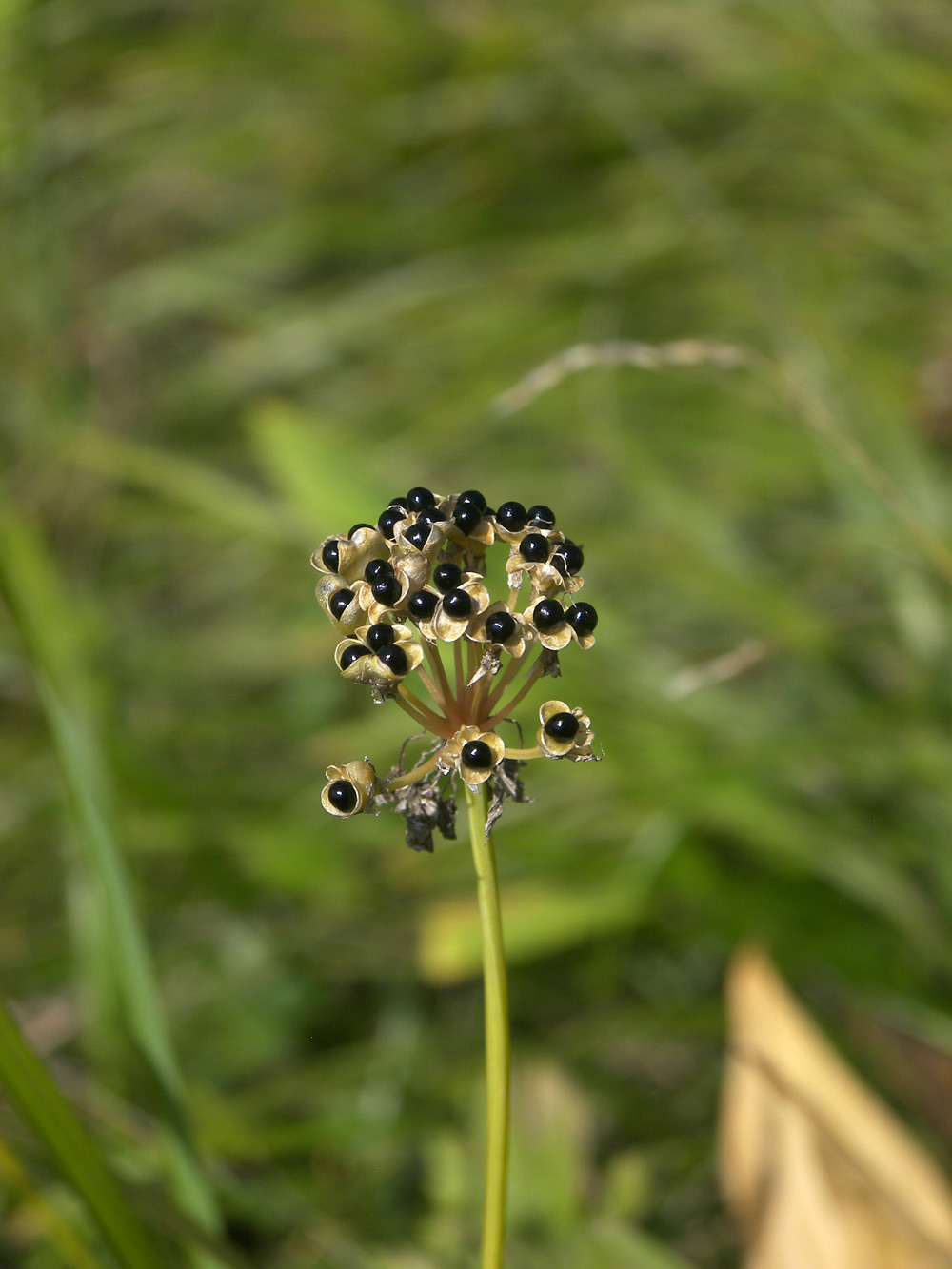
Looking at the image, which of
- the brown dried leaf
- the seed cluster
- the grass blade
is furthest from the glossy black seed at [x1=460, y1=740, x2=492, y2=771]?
the brown dried leaf

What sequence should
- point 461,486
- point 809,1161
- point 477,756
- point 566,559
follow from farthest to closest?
point 461,486
point 809,1161
point 566,559
point 477,756

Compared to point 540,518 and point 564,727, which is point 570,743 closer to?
point 564,727

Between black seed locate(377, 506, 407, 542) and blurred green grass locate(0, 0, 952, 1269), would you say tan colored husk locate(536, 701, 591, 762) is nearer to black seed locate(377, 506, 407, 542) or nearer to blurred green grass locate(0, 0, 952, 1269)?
black seed locate(377, 506, 407, 542)

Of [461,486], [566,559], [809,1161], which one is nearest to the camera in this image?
[566,559]

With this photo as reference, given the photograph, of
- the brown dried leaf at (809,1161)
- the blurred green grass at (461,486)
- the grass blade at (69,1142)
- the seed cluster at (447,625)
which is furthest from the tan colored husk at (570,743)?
the brown dried leaf at (809,1161)

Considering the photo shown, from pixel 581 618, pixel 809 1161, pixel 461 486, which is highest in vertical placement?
pixel 461 486

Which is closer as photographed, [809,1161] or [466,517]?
[466,517]

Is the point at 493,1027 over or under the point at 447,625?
under

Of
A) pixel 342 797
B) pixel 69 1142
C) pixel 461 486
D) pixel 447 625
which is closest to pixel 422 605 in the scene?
pixel 447 625
